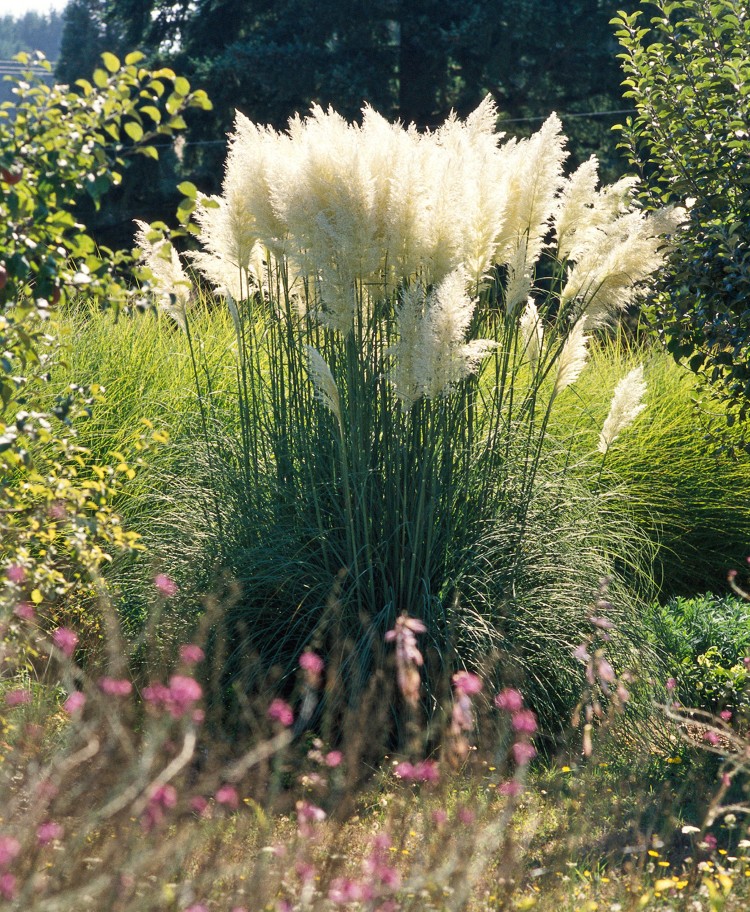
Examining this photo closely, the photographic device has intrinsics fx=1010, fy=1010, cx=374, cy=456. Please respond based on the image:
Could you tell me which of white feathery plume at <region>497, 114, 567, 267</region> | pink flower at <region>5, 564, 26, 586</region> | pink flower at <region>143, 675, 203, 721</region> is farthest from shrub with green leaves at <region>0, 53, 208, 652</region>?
white feathery plume at <region>497, 114, 567, 267</region>

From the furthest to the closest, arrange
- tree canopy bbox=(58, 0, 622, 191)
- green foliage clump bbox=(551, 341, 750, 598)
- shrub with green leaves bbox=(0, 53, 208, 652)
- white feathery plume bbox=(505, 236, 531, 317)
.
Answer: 1. tree canopy bbox=(58, 0, 622, 191)
2. green foliage clump bbox=(551, 341, 750, 598)
3. white feathery plume bbox=(505, 236, 531, 317)
4. shrub with green leaves bbox=(0, 53, 208, 652)

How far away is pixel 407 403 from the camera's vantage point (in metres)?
3.64

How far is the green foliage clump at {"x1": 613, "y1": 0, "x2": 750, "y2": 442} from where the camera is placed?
4523 millimetres

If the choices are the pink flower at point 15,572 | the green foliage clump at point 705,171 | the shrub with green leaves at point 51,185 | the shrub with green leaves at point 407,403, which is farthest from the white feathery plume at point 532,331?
the pink flower at point 15,572

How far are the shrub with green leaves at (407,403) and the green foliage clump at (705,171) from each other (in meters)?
0.45

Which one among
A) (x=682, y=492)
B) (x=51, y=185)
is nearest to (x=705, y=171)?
(x=682, y=492)

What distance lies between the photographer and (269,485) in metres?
4.32

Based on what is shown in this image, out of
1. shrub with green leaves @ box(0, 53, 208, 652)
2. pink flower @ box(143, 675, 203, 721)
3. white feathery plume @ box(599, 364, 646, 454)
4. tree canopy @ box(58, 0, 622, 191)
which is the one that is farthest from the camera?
tree canopy @ box(58, 0, 622, 191)

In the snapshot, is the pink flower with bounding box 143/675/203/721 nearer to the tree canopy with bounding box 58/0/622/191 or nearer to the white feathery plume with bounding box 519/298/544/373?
the white feathery plume with bounding box 519/298/544/373

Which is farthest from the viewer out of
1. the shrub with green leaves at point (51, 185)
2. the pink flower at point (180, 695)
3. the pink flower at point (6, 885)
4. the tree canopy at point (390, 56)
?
the tree canopy at point (390, 56)

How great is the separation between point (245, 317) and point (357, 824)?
300 cm

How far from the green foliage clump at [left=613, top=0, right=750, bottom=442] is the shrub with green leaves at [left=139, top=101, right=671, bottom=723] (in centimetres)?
45

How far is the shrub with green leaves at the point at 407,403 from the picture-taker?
12.5ft

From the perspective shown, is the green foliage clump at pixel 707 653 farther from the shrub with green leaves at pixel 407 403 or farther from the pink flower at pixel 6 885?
the pink flower at pixel 6 885
